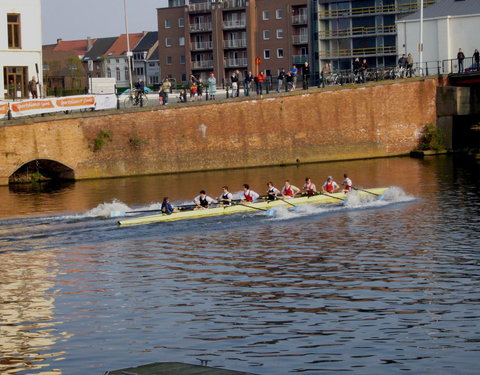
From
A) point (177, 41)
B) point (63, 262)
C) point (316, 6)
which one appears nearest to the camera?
point (63, 262)

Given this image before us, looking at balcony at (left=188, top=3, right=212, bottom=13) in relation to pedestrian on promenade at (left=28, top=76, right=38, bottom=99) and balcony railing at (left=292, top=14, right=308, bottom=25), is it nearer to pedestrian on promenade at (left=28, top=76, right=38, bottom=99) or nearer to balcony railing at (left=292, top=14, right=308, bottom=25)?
balcony railing at (left=292, top=14, right=308, bottom=25)

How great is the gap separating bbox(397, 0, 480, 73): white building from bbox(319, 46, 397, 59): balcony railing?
2972cm

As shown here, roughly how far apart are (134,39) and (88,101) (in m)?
97.9

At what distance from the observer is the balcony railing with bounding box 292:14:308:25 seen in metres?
110

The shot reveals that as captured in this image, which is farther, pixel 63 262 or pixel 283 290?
pixel 63 262

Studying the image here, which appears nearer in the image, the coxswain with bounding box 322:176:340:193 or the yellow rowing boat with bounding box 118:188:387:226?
the yellow rowing boat with bounding box 118:188:387:226

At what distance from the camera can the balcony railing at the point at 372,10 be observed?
9844 centimetres

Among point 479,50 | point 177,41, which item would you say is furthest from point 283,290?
point 177,41

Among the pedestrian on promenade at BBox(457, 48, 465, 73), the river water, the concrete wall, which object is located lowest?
the river water

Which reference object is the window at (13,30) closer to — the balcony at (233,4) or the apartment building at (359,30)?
the apartment building at (359,30)

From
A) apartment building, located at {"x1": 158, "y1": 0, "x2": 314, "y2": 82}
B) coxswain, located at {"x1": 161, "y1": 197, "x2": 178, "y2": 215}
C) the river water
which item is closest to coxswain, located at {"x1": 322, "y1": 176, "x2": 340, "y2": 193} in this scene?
the river water

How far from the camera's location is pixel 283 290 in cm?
2414

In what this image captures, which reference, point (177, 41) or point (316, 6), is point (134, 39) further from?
point (316, 6)

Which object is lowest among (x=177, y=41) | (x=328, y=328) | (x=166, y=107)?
(x=328, y=328)
